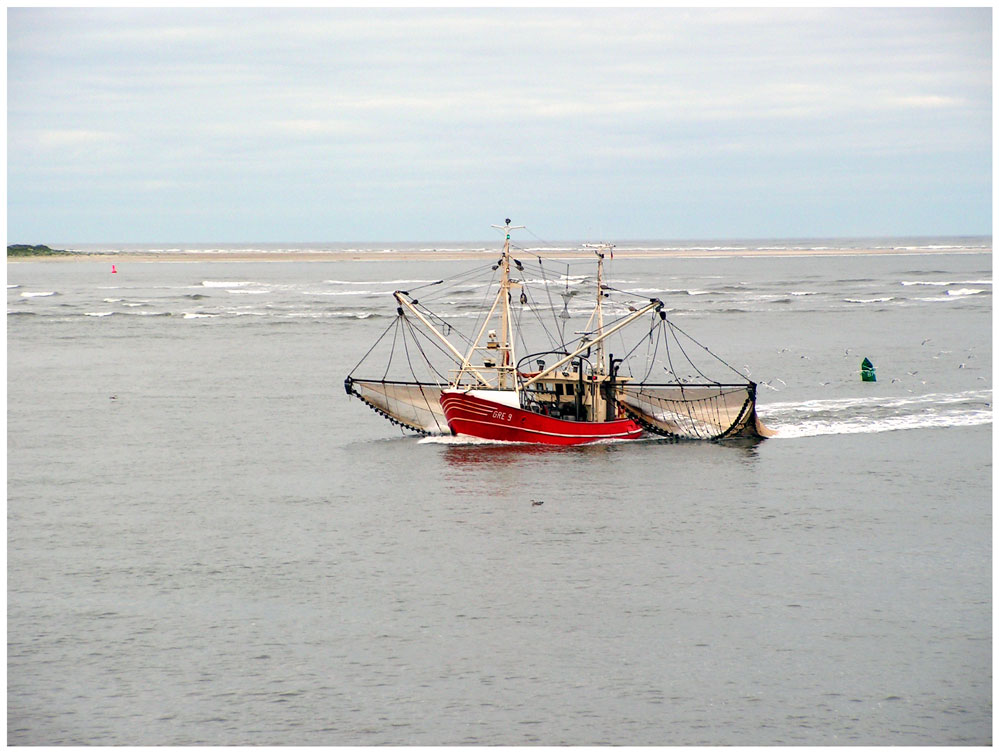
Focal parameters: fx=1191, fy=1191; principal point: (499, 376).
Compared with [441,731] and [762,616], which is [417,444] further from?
[441,731]

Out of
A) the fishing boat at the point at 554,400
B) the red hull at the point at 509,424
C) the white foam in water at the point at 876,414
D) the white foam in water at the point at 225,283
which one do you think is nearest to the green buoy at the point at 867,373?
the white foam in water at the point at 876,414

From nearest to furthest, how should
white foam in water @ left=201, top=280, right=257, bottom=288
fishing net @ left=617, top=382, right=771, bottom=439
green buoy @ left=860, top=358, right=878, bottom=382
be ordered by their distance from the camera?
fishing net @ left=617, top=382, right=771, bottom=439 < green buoy @ left=860, top=358, right=878, bottom=382 < white foam in water @ left=201, top=280, right=257, bottom=288

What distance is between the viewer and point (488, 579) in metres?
32.6

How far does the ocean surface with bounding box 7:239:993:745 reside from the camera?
2497 centimetres

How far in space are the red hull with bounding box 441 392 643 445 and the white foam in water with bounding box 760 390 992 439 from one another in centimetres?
909

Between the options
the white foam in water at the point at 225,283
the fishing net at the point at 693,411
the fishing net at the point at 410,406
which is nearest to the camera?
the fishing net at the point at 693,411

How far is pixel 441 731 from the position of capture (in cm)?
2412

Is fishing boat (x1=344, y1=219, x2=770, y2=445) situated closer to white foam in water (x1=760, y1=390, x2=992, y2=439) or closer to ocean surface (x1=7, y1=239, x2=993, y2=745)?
ocean surface (x1=7, y1=239, x2=993, y2=745)

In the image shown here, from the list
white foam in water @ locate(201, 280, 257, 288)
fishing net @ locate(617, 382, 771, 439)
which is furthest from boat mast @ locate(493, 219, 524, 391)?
white foam in water @ locate(201, 280, 257, 288)

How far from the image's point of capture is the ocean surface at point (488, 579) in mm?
24969

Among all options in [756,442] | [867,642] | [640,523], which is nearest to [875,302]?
[756,442]

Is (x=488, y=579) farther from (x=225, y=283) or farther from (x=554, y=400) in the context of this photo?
(x=225, y=283)

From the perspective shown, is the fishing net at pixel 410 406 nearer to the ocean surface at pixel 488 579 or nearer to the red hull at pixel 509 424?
the ocean surface at pixel 488 579

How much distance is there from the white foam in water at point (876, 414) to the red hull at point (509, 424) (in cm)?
909
